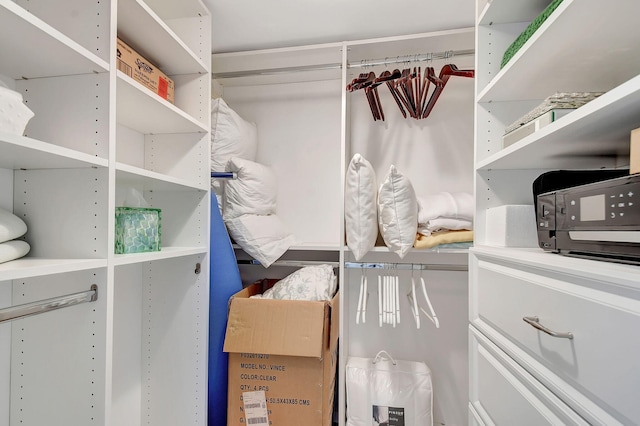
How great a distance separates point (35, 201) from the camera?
3.08 ft

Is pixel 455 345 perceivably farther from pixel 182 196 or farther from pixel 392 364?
pixel 182 196

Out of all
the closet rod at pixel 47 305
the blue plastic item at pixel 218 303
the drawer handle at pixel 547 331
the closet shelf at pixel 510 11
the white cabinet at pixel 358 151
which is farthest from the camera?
the white cabinet at pixel 358 151

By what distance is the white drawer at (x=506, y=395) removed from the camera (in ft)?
2.18

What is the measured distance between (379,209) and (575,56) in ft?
2.81

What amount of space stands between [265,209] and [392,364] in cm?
109

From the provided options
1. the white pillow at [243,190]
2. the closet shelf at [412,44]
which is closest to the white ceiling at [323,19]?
the closet shelf at [412,44]

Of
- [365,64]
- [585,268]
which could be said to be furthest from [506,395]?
[365,64]

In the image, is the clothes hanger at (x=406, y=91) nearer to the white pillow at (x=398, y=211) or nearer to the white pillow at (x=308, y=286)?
the white pillow at (x=398, y=211)

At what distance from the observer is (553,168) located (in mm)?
1144

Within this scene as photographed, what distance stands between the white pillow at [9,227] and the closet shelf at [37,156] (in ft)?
0.48

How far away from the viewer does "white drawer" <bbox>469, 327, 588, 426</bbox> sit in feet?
2.18

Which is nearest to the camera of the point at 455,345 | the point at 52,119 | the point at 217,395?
the point at 52,119

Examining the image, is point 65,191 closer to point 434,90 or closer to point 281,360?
point 281,360

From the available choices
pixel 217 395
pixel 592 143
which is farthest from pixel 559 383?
pixel 217 395
